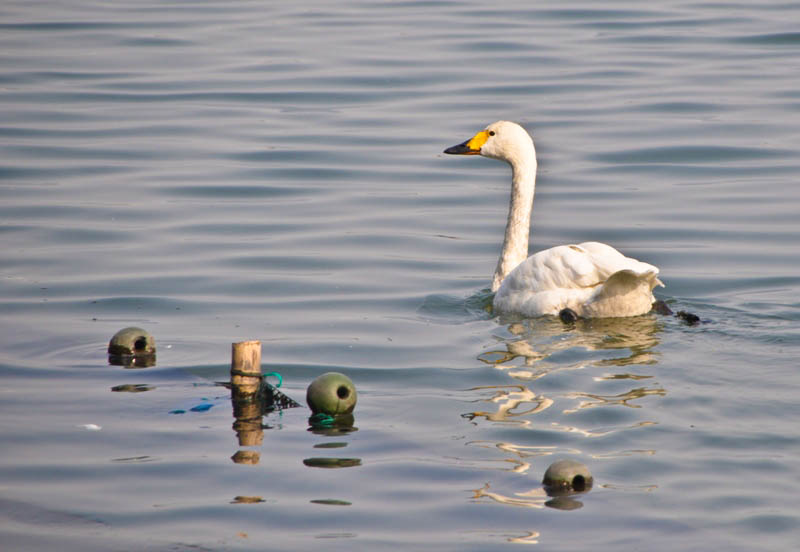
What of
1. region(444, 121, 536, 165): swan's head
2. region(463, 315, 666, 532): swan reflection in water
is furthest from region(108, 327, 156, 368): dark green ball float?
region(444, 121, 536, 165): swan's head

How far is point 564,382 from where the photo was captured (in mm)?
9922

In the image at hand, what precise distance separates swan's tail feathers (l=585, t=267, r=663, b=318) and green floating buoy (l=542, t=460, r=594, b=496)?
3.53 meters

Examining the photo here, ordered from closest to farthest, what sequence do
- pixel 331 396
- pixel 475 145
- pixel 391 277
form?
pixel 331 396
pixel 391 277
pixel 475 145

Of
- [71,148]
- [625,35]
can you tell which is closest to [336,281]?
[71,148]

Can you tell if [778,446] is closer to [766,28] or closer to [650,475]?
[650,475]

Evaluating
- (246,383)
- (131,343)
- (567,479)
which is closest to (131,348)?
(131,343)

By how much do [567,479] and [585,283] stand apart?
3911 millimetres

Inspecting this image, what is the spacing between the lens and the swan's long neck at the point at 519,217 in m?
13.3

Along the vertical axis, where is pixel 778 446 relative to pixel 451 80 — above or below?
below

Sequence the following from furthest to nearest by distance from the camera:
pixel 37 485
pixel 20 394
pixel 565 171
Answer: pixel 565 171
pixel 20 394
pixel 37 485

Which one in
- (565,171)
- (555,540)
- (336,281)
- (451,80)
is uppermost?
(451,80)

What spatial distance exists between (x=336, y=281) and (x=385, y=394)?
12.4 ft

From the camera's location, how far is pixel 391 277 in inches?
539

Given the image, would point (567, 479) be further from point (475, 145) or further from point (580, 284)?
point (475, 145)
